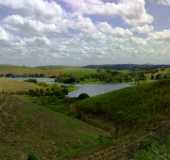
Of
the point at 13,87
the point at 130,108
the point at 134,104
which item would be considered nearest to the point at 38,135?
the point at 130,108

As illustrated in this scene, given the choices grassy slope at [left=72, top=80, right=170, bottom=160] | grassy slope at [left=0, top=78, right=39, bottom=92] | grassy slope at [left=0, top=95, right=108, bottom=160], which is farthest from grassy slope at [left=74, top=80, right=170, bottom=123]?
grassy slope at [left=0, top=78, right=39, bottom=92]

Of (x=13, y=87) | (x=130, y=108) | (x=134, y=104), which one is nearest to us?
(x=130, y=108)

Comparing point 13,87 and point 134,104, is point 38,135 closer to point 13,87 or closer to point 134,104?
point 134,104

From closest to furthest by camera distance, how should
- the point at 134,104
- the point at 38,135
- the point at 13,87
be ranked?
the point at 38,135 → the point at 134,104 → the point at 13,87

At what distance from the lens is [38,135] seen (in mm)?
34156

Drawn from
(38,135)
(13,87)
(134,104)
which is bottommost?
(13,87)

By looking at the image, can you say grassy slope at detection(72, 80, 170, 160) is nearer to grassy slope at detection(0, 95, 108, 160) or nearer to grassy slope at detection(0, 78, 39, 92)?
grassy slope at detection(0, 95, 108, 160)

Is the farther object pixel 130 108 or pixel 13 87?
pixel 13 87

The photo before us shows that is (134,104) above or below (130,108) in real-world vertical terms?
above

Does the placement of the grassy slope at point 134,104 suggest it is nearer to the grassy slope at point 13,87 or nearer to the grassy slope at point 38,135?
the grassy slope at point 38,135

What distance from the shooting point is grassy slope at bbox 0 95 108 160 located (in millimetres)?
28375

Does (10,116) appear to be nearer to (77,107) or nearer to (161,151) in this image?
(161,151)

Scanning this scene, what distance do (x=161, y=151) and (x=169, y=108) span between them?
35396 mm

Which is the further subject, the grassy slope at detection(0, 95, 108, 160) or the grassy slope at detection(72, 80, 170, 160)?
the grassy slope at detection(72, 80, 170, 160)
